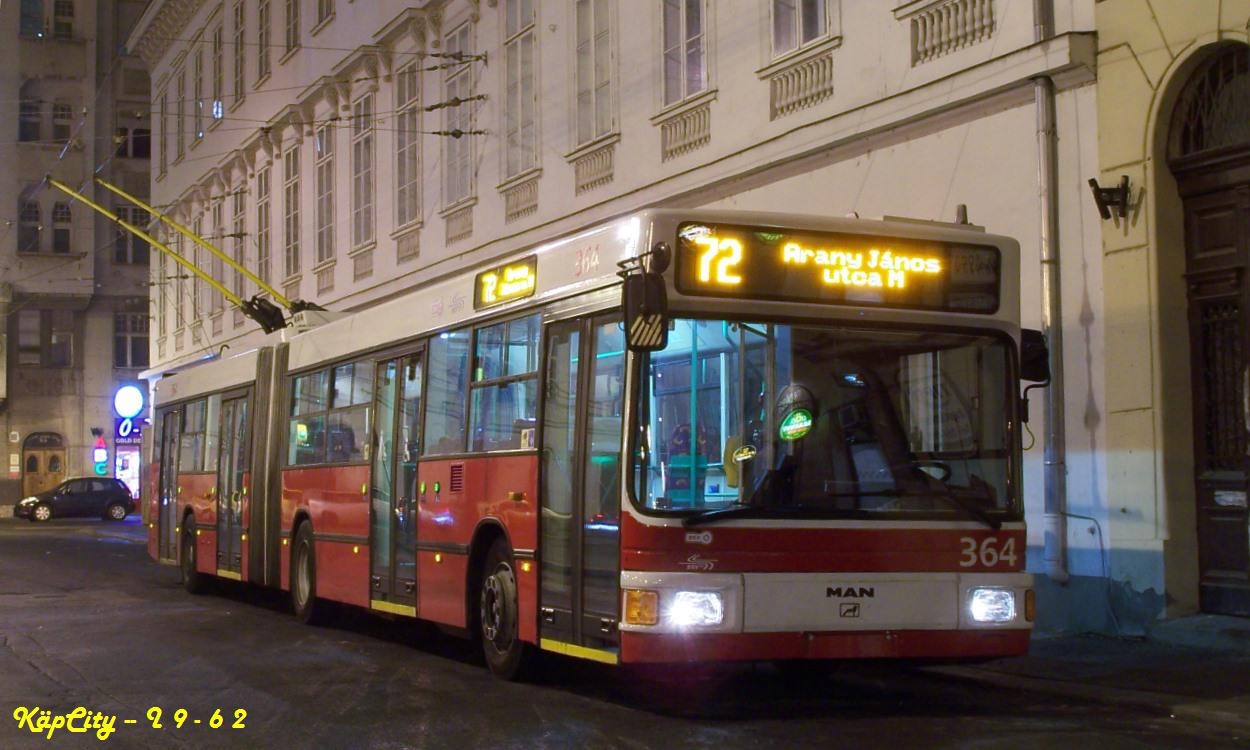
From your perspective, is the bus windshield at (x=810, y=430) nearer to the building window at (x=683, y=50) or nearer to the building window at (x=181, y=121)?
the building window at (x=683, y=50)

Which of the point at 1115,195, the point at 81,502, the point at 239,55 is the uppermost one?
the point at 239,55

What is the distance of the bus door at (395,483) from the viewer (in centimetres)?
1270

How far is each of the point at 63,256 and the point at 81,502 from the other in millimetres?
11713

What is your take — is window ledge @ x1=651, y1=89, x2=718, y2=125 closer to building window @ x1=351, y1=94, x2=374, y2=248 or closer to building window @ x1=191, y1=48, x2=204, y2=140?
building window @ x1=351, y1=94, x2=374, y2=248

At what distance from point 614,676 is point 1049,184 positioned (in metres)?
5.51

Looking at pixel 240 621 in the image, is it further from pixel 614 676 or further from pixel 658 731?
pixel 658 731

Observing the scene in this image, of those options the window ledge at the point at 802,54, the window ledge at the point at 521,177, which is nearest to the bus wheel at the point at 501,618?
the window ledge at the point at 802,54

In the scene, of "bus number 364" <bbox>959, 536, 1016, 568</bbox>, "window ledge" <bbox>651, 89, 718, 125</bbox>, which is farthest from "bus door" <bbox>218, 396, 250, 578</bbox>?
"bus number 364" <bbox>959, 536, 1016, 568</bbox>

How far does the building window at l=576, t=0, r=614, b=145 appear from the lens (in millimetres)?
21016

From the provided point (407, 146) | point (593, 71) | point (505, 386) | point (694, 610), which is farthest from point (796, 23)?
point (407, 146)

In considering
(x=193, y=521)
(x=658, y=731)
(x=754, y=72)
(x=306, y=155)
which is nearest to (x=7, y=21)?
(x=306, y=155)

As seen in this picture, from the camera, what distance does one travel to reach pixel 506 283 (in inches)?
433

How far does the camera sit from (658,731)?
8617 mm

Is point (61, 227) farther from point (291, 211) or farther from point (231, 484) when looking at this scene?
point (231, 484)
